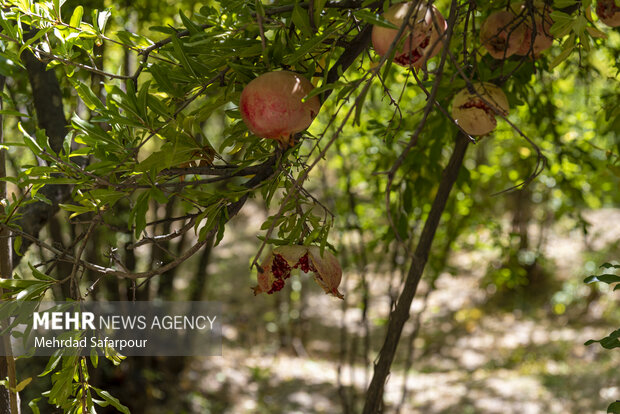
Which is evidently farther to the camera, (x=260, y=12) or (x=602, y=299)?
(x=602, y=299)

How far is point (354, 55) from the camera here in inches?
36.1

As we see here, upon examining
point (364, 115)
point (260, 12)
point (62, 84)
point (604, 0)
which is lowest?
point (260, 12)

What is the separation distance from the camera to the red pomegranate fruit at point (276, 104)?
0.76m

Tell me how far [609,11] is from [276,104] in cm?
65

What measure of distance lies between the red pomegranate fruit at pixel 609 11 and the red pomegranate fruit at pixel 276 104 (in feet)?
1.92

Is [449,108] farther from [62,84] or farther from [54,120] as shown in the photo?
[62,84]

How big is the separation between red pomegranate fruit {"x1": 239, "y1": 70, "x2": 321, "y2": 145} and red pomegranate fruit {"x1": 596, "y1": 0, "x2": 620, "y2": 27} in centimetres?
59

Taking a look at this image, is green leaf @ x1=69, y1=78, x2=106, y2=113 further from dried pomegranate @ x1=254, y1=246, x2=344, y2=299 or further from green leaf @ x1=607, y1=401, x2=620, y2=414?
green leaf @ x1=607, y1=401, x2=620, y2=414

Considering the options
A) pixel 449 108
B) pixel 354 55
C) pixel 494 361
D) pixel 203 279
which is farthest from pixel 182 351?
pixel 354 55

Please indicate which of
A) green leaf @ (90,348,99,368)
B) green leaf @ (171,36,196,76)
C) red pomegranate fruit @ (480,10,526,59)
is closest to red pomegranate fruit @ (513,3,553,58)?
red pomegranate fruit @ (480,10,526,59)

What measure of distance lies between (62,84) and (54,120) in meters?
0.37

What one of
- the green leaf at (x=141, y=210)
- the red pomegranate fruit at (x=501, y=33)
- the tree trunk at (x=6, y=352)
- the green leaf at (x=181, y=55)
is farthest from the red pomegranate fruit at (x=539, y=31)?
Result: the tree trunk at (x=6, y=352)

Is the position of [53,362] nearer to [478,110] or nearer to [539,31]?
[478,110]

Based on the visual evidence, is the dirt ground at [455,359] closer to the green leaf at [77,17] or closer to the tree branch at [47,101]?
the tree branch at [47,101]
